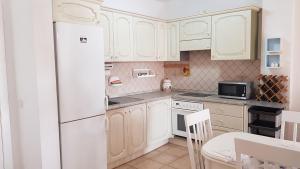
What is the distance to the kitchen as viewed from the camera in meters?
2.21

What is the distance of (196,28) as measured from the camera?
357 cm

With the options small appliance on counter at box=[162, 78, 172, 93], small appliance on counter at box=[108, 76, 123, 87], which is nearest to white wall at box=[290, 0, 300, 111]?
small appliance on counter at box=[162, 78, 172, 93]

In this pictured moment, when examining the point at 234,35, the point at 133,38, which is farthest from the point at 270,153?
the point at 133,38

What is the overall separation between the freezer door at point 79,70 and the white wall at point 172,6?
3.97 feet

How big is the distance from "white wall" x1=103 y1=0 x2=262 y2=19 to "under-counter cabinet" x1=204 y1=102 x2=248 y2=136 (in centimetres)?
157

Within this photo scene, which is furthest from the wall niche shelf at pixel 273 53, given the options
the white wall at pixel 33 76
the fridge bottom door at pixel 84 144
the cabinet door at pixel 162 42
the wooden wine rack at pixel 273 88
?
the white wall at pixel 33 76

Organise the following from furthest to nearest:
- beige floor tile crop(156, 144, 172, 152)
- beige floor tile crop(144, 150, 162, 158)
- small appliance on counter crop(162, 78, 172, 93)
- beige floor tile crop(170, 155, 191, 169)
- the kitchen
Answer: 1. small appliance on counter crop(162, 78, 172, 93)
2. beige floor tile crop(156, 144, 172, 152)
3. beige floor tile crop(144, 150, 162, 158)
4. beige floor tile crop(170, 155, 191, 169)
5. the kitchen

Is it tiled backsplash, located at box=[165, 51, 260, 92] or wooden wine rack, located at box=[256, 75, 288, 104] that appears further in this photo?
tiled backsplash, located at box=[165, 51, 260, 92]

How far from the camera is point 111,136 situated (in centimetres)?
281

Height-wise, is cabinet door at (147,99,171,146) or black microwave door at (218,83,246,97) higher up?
black microwave door at (218,83,246,97)

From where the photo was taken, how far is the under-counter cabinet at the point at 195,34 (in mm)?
3459

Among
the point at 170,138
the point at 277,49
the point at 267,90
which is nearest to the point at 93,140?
the point at 170,138

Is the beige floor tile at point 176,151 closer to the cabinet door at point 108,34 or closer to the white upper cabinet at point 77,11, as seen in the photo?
the cabinet door at point 108,34

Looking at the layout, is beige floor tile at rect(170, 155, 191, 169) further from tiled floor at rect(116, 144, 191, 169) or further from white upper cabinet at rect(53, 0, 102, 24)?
white upper cabinet at rect(53, 0, 102, 24)
